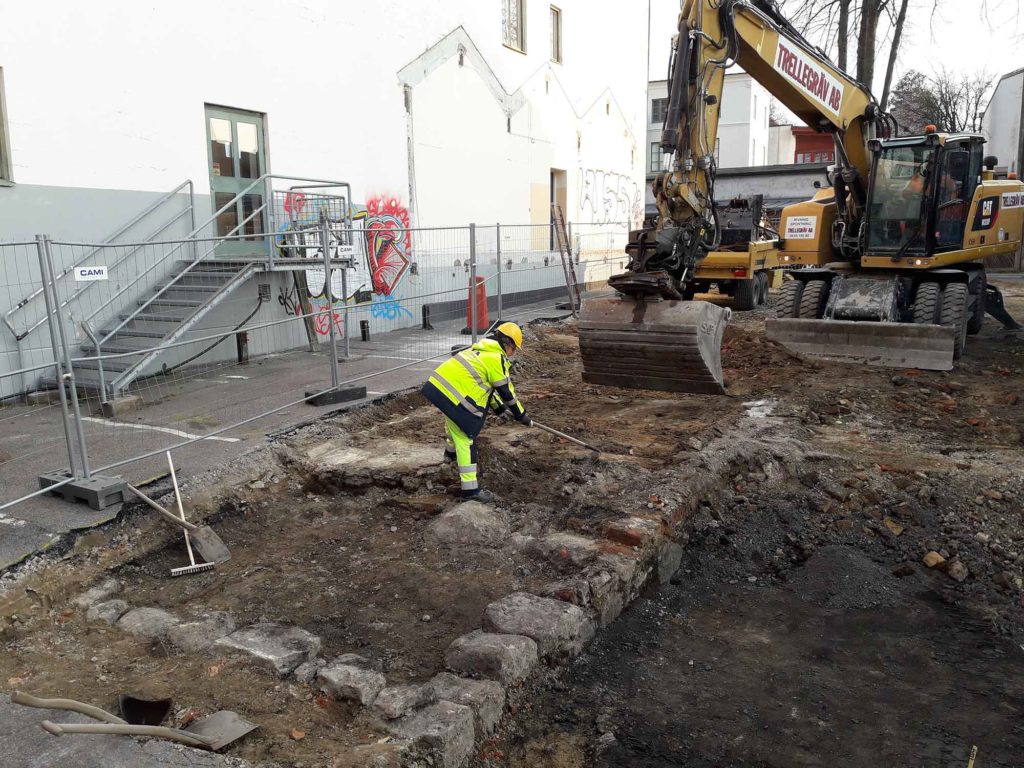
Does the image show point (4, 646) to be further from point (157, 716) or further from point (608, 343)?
point (608, 343)

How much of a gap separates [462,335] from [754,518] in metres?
Result: 7.29

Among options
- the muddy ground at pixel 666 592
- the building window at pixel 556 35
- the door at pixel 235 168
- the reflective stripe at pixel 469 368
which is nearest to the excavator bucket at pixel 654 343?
the muddy ground at pixel 666 592

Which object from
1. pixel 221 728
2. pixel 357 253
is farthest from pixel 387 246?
pixel 221 728

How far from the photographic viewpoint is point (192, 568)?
535 centimetres

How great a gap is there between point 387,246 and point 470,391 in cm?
770

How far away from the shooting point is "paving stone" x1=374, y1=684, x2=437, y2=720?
3680mm

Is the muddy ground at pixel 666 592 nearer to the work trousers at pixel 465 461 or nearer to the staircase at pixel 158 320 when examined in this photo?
the work trousers at pixel 465 461

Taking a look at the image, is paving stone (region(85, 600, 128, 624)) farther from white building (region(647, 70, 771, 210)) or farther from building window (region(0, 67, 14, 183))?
white building (region(647, 70, 771, 210))

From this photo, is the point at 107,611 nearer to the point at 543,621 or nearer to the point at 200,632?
the point at 200,632

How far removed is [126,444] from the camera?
23.4 feet

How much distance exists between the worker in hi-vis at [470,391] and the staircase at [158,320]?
12.8 feet

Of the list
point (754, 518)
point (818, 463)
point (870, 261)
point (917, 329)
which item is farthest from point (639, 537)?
point (870, 261)

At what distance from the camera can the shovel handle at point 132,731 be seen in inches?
121

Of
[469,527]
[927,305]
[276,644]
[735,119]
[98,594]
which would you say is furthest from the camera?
[735,119]
